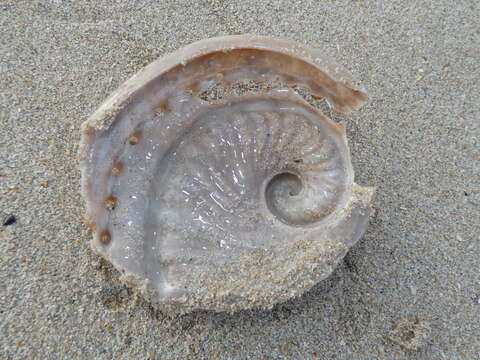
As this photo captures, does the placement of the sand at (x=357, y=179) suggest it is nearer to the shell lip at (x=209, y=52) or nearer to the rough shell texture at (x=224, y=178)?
the rough shell texture at (x=224, y=178)

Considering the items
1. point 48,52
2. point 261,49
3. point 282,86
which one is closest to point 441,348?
point 282,86

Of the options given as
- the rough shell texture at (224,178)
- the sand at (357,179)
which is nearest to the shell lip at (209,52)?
the rough shell texture at (224,178)

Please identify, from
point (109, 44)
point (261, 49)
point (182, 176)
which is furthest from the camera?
point (109, 44)

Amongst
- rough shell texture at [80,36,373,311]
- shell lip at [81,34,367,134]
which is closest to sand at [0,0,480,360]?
rough shell texture at [80,36,373,311]

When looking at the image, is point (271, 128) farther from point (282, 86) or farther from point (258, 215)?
point (258, 215)

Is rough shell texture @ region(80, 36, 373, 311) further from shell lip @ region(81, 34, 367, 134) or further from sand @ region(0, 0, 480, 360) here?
sand @ region(0, 0, 480, 360)

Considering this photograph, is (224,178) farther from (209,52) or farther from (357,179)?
(357,179)
